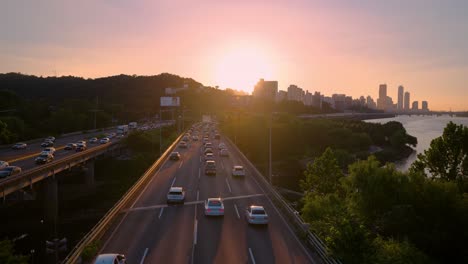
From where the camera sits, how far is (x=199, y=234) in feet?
68.7

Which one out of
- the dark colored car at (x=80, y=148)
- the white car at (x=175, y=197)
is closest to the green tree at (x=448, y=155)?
the white car at (x=175, y=197)

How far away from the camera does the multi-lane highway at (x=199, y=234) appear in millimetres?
17609

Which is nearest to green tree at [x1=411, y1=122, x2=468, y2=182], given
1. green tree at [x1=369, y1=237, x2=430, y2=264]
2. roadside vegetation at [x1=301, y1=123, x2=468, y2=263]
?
roadside vegetation at [x1=301, y1=123, x2=468, y2=263]

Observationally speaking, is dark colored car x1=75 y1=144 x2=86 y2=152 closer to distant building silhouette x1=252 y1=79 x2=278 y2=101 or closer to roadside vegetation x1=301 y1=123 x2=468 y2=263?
roadside vegetation x1=301 y1=123 x2=468 y2=263

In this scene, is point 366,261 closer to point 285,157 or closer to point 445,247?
point 445,247

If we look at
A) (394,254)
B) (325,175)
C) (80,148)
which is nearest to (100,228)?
(394,254)

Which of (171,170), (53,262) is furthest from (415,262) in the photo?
(171,170)

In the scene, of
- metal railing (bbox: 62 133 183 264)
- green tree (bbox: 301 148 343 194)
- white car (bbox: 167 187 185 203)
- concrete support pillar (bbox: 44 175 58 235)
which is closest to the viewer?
metal railing (bbox: 62 133 183 264)

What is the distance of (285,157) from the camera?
9200 cm

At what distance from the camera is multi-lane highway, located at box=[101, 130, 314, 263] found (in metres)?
17.6

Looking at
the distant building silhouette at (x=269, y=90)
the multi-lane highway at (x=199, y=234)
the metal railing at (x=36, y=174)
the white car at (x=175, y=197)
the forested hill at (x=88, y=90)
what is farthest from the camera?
the forested hill at (x=88, y=90)

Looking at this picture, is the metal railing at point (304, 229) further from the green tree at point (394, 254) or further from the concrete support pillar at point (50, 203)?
the concrete support pillar at point (50, 203)

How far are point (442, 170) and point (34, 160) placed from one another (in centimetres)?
4377

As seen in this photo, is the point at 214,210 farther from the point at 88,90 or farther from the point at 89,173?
the point at 88,90
